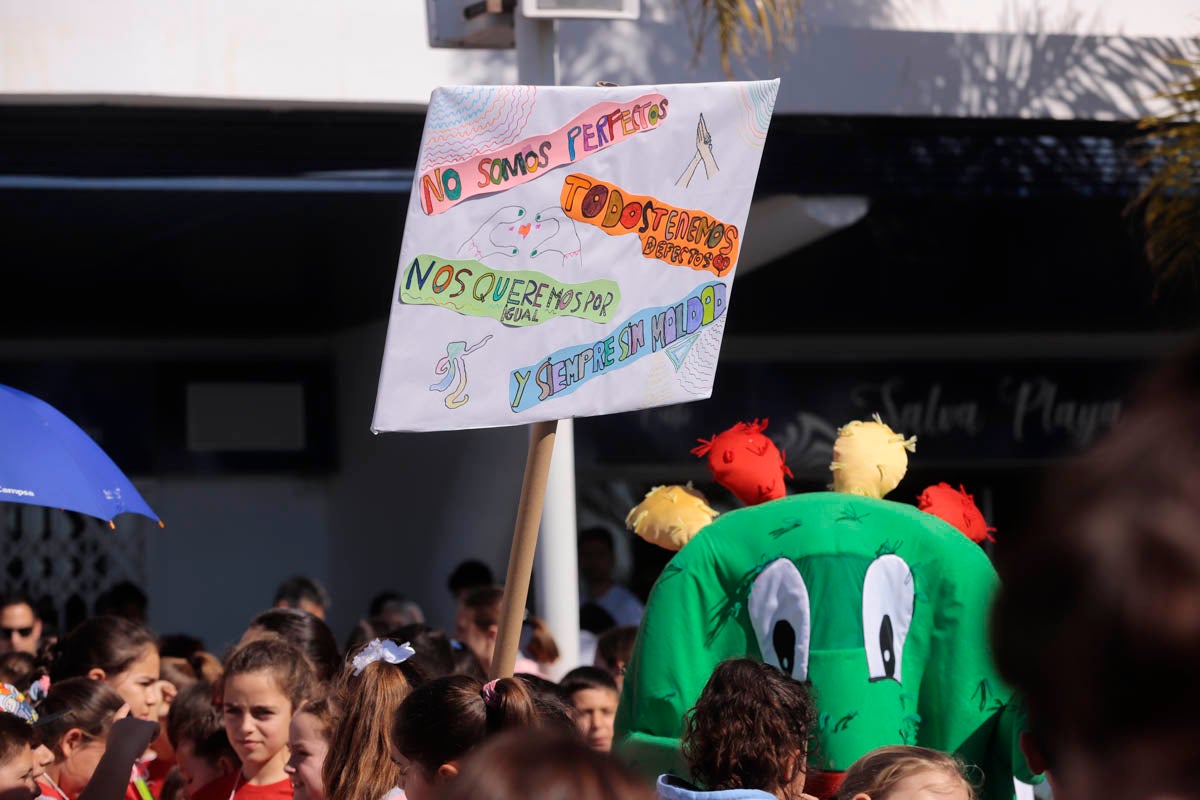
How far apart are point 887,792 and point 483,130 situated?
1.50 m

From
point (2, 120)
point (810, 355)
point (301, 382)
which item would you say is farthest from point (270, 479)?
point (2, 120)

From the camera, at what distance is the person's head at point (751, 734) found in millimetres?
2807

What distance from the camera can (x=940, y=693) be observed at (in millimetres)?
3422

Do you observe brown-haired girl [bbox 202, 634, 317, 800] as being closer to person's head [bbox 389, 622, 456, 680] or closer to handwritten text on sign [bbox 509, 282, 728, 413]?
person's head [bbox 389, 622, 456, 680]

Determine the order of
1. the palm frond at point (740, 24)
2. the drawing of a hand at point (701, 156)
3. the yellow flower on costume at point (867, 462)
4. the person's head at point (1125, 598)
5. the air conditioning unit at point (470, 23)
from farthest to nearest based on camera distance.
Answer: the palm frond at point (740, 24) < the air conditioning unit at point (470, 23) < the yellow flower on costume at point (867, 462) < the drawing of a hand at point (701, 156) < the person's head at point (1125, 598)

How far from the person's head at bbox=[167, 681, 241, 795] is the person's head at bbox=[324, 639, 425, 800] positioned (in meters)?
1.06

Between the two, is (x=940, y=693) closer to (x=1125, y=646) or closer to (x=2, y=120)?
(x=1125, y=646)

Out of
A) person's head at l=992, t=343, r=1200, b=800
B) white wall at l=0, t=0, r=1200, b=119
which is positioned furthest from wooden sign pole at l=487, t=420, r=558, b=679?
white wall at l=0, t=0, r=1200, b=119

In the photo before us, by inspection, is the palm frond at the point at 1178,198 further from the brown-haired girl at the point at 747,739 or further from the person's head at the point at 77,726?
the person's head at the point at 77,726

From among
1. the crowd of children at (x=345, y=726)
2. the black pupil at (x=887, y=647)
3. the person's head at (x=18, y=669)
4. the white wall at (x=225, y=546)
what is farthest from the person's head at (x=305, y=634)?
the white wall at (x=225, y=546)

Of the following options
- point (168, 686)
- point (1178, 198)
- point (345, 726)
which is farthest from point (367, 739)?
A: point (1178, 198)

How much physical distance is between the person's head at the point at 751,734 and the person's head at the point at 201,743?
1732 mm

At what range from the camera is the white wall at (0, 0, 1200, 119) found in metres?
6.78

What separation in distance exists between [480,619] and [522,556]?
3.06 m
